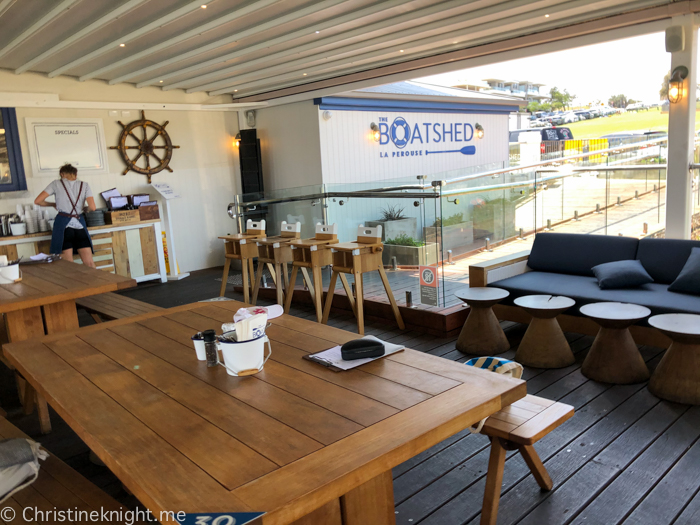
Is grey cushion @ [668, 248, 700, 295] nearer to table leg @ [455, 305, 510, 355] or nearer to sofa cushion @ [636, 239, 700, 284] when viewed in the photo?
sofa cushion @ [636, 239, 700, 284]

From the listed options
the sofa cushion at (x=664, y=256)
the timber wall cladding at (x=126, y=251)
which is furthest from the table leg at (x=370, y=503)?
the timber wall cladding at (x=126, y=251)

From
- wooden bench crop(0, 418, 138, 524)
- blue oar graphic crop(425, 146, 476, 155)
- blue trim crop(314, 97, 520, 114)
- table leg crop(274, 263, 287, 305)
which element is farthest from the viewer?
blue oar graphic crop(425, 146, 476, 155)

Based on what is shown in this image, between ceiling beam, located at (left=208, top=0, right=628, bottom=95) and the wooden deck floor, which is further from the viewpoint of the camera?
ceiling beam, located at (left=208, top=0, right=628, bottom=95)

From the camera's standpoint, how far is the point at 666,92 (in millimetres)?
5316

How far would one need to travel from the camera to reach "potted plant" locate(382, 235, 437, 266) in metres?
5.34

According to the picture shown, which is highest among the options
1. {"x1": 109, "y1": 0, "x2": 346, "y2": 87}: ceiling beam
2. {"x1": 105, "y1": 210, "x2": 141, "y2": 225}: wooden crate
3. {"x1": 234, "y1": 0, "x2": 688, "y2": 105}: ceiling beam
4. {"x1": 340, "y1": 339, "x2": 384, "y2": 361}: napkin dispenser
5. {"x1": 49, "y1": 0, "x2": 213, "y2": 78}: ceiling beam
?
{"x1": 49, "y1": 0, "x2": 213, "y2": 78}: ceiling beam

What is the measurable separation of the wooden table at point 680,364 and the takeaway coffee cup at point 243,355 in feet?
8.45

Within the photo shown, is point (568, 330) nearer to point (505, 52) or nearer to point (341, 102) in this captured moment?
point (505, 52)

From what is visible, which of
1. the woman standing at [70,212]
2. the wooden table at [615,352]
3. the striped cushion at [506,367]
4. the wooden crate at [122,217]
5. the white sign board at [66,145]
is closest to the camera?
the striped cushion at [506,367]

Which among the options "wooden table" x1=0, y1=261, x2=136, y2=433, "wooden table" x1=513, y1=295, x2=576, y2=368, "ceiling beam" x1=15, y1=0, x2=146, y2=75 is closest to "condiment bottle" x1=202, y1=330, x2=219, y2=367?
"wooden table" x1=0, y1=261, x2=136, y2=433

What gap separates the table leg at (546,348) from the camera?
409cm

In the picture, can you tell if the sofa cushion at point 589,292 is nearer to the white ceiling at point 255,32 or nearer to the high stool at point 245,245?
the white ceiling at point 255,32

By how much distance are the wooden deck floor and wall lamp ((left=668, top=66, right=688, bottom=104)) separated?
2912 mm

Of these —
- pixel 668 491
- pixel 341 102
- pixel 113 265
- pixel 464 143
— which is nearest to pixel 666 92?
pixel 668 491
